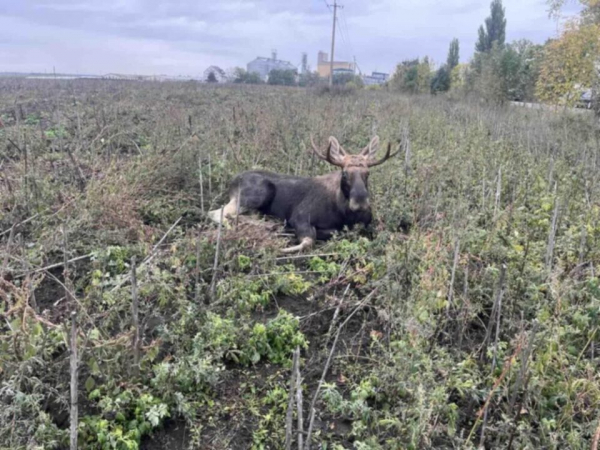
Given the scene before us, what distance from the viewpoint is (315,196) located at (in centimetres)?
648

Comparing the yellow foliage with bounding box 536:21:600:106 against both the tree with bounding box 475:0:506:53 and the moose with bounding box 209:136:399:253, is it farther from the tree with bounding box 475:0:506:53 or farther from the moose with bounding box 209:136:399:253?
the tree with bounding box 475:0:506:53

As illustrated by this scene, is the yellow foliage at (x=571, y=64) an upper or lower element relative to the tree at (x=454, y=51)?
lower

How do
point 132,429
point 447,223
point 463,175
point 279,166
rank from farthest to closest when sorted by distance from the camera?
point 279,166, point 463,175, point 447,223, point 132,429

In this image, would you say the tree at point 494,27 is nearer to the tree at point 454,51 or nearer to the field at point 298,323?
the tree at point 454,51

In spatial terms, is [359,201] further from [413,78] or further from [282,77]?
[282,77]

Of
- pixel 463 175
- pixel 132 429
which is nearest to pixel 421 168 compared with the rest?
pixel 463 175

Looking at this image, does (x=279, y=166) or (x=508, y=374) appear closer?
(x=508, y=374)

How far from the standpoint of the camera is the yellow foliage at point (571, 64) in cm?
1413

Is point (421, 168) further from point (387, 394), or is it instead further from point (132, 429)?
point (132, 429)

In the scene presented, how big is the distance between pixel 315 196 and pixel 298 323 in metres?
2.90

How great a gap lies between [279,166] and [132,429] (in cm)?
600

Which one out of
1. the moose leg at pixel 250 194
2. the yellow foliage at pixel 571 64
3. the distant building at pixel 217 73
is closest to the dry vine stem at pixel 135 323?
the moose leg at pixel 250 194

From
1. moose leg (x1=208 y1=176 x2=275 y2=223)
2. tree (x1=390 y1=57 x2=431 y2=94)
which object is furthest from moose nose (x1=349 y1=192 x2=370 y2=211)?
tree (x1=390 y1=57 x2=431 y2=94)

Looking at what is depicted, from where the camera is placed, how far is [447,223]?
5.12 metres
